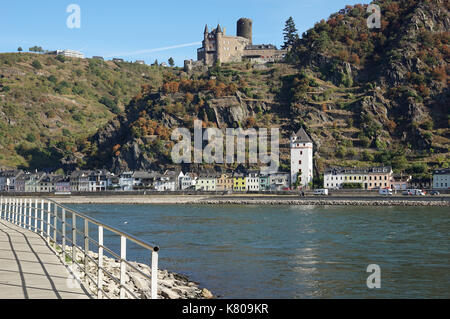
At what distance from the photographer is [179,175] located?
A: 108000 millimetres

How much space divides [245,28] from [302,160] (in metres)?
70.7

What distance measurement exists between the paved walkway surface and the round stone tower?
14986cm

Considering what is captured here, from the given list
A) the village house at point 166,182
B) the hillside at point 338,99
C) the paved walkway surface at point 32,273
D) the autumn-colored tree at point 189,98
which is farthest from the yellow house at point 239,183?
the paved walkway surface at point 32,273

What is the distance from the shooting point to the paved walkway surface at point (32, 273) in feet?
26.2

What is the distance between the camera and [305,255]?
87.2ft

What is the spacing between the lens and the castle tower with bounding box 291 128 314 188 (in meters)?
99.1

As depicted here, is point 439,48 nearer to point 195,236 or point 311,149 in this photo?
point 311,149

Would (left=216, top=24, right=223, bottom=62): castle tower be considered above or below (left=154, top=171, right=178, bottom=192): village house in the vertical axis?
above

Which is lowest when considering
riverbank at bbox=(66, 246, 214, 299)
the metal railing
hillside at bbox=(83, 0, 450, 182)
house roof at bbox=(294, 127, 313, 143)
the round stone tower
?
riverbank at bbox=(66, 246, 214, 299)

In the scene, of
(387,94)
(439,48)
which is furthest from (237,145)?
(439,48)

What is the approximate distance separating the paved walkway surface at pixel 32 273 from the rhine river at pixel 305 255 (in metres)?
6.76

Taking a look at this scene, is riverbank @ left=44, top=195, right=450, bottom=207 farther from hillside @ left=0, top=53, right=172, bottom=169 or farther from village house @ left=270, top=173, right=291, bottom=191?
hillside @ left=0, top=53, right=172, bottom=169

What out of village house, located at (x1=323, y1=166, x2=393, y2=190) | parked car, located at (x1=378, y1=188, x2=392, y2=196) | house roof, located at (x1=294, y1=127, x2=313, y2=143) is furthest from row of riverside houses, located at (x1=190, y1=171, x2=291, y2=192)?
parked car, located at (x1=378, y1=188, x2=392, y2=196)

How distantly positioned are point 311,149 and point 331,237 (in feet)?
218
